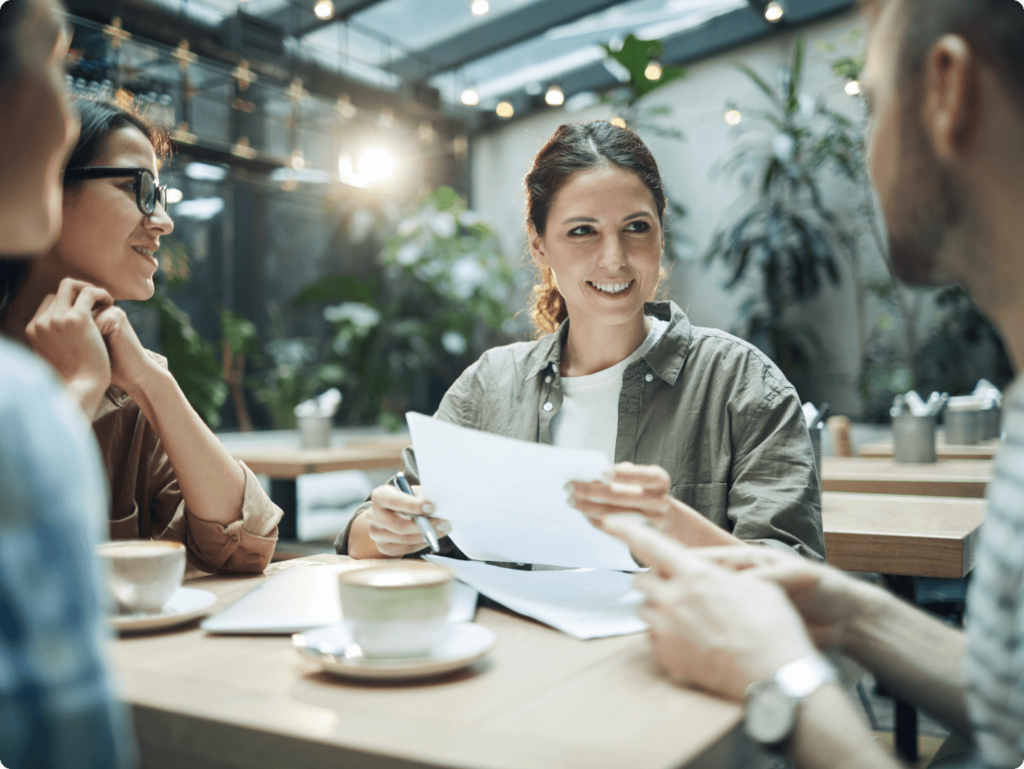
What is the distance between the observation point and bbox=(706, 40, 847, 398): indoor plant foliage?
5.88 m

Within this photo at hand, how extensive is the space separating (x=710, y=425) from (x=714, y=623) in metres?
0.75

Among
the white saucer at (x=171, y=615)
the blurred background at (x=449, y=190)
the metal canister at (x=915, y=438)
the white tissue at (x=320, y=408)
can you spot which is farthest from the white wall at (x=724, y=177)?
the white saucer at (x=171, y=615)

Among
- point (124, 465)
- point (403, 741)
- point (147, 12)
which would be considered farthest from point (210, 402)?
point (403, 741)

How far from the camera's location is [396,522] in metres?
1.19

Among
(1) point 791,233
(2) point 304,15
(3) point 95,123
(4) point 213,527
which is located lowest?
(4) point 213,527

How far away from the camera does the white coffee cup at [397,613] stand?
720 millimetres

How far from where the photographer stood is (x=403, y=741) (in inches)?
23.3

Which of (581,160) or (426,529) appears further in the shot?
(581,160)

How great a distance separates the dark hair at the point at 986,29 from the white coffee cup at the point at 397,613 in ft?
2.15

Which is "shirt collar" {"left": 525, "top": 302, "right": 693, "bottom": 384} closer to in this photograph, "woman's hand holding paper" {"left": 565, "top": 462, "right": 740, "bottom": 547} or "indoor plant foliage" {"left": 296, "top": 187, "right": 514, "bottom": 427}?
"woman's hand holding paper" {"left": 565, "top": 462, "right": 740, "bottom": 547}

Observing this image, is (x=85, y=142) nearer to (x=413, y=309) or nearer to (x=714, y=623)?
(x=714, y=623)

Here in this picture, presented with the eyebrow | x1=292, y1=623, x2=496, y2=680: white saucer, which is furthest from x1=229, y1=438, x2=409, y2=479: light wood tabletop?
x1=292, y1=623, x2=496, y2=680: white saucer

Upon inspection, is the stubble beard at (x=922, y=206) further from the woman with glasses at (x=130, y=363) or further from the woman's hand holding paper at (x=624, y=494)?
the woman with glasses at (x=130, y=363)

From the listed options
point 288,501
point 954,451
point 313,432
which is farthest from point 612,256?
point 288,501
